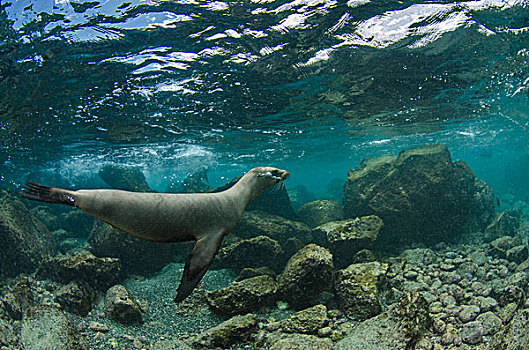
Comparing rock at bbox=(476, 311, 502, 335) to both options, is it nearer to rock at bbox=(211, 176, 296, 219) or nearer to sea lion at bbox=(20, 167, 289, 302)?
sea lion at bbox=(20, 167, 289, 302)

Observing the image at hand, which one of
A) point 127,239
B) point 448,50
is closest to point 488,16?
point 448,50

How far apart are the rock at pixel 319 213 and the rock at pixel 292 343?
904cm

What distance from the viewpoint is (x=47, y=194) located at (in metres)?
2.56

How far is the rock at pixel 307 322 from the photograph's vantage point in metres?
4.94

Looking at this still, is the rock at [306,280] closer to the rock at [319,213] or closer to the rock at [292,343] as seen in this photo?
the rock at [292,343]

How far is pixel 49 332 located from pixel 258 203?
928 centimetres

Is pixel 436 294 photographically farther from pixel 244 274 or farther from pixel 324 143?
pixel 324 143

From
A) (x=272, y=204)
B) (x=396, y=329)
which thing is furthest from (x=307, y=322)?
(x=272, y=204)

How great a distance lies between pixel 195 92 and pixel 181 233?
9.93m

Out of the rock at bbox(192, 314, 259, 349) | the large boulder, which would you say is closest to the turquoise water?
the large boulder

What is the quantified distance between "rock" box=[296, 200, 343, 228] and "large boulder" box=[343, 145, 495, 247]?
2.38ft

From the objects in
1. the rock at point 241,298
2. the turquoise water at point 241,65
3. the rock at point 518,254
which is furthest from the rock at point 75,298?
the rock at point 518,254

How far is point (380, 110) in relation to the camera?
16.3 meters

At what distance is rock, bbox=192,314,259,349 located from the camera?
4.42 m
